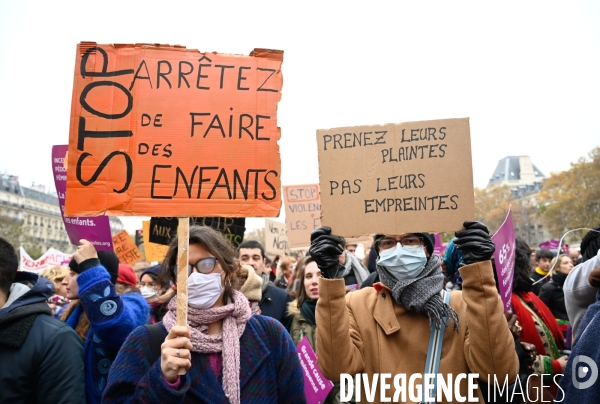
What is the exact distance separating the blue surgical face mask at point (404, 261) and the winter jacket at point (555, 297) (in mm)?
4457

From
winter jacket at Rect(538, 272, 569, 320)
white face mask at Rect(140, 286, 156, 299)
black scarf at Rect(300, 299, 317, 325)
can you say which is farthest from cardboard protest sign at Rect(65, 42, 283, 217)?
winter jacket at Rect(538, 272, 569, 320)

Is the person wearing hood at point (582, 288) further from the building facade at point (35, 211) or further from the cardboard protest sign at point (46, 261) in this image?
the building facade at point (35, 211)

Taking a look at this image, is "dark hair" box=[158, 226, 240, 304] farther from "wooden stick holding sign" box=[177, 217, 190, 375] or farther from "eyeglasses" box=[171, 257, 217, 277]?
"wooden stick holding sign" box=[177, 217, 190, 375]

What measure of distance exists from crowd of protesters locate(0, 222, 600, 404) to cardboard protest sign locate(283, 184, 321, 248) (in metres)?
5.81

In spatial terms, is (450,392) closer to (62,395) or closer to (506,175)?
(62,395)

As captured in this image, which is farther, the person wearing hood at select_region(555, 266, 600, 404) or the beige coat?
the beige coat

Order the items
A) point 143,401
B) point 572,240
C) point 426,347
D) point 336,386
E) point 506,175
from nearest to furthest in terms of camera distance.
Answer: point 143,401 → point 426,347 → point 336,386 → point 572,240 → point 506,175

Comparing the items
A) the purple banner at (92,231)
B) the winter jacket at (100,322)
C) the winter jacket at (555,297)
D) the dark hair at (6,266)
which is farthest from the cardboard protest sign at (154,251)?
the winter jacket at (555,297)

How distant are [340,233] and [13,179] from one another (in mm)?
104285

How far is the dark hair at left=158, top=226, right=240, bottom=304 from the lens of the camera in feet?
9.74

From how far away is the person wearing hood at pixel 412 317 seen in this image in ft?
9.75

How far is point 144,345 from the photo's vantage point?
2.74 metres

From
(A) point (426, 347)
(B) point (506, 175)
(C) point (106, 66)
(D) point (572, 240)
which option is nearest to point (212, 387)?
(A) point (426, 347)

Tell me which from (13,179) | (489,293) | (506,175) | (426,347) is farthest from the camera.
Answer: (506,175)
